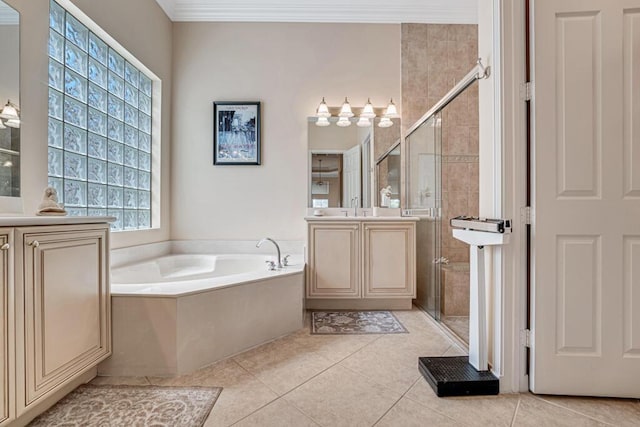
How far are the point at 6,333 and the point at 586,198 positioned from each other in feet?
8.53

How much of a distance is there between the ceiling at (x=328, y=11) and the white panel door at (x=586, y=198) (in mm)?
2138

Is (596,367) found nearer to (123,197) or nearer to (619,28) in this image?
(619,28)

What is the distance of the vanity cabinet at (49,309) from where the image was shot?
3.84 feet

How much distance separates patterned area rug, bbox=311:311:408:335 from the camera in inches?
95.5

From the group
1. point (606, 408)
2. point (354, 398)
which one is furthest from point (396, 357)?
point (606, 408)

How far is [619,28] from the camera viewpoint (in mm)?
1494

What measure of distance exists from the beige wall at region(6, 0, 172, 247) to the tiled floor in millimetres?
1253

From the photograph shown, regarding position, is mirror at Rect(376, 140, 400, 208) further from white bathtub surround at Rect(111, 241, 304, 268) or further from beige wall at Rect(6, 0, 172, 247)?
beige wall at Rect(6, 0, 172, 247)

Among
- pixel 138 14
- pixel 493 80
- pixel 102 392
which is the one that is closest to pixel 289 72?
pixel 138 14

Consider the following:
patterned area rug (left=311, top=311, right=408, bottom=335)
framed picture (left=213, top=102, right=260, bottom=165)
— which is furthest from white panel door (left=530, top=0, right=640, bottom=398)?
framed picture (left=213, top=102, right=260, bottom=165)

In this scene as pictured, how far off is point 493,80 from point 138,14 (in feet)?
9.94

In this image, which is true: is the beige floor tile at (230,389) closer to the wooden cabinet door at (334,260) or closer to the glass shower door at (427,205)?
the wooden cabinet door at (334,260)

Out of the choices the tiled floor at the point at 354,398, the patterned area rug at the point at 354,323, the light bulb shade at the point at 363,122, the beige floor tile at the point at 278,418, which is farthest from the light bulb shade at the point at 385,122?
the beige floor tile at the point at 278,418

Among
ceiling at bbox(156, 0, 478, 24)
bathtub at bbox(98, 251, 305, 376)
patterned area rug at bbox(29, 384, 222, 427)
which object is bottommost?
patterned area rug at bbox(29, 384, 222, 427)
